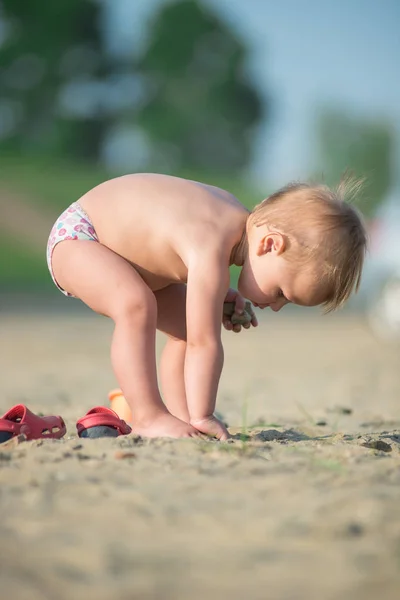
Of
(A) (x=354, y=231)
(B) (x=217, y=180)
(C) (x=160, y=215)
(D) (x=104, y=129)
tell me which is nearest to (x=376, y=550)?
(A) (x=354, y=231)

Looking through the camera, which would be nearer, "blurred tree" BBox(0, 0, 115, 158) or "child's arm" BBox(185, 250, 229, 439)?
"child's arm" BBox(185, 250, 229, 439)

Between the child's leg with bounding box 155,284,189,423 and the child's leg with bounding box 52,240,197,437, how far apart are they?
425 mm

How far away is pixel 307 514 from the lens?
1982 millimetres

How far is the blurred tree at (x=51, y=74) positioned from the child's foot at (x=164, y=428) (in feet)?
123

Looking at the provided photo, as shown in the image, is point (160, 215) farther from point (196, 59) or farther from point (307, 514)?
point (196, 59)

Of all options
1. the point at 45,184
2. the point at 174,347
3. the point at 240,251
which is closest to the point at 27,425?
the point at 174,347

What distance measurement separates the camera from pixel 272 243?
10.5ft

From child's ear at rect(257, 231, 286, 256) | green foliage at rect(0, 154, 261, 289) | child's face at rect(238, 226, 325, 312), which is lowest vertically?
child's face at rect(238, 226, 325, 312)

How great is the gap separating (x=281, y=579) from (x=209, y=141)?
43095mm

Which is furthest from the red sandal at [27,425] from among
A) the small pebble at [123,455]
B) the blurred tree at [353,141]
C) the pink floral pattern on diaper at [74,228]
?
the blurred tree at [353,141]

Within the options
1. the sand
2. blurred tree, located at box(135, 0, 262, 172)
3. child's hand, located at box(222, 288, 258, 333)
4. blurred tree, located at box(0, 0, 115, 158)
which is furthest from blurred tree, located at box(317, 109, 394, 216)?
the sand

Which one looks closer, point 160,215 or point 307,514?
point 307,514

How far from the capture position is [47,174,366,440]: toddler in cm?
309

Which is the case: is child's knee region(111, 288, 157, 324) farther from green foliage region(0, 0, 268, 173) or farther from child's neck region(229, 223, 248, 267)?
green foliage region(0, 0, 268, 173)
